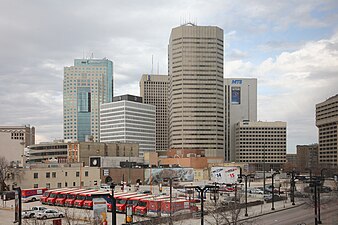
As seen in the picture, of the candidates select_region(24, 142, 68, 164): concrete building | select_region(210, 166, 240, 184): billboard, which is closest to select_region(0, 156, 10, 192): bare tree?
select_region(210, 166, 240, 184): billboard

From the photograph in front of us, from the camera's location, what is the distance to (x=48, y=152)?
568 ft

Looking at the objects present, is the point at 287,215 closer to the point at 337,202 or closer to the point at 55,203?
the point at 337,202

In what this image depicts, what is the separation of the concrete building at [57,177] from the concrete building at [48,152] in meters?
61.4

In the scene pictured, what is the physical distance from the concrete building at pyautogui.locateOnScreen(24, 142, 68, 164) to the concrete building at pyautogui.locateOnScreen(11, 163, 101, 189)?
61406 mm

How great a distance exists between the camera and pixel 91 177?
97875 millimetres

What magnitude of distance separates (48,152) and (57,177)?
3427 inches

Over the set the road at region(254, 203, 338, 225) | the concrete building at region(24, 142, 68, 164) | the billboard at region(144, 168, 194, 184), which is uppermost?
the concrete building at region(24, 142, 68, 164)

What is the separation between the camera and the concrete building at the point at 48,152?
16412cm

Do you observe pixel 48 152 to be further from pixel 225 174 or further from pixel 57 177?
pixel 57 177

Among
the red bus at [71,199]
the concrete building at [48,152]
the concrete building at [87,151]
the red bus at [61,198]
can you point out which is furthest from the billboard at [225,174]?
the concrete building at [48,152]

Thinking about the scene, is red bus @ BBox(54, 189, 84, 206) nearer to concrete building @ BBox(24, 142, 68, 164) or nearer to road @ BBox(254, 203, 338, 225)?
road @ BBox(254, 203, 338, 225)

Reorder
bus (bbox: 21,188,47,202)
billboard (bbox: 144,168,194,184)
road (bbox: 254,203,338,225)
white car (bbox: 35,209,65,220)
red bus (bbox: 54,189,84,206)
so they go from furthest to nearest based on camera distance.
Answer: billboard (bbox: 144,168,194,184) < bus (bbox: 21,188,47,202) < red bus (bbox: 54,189,84,206) < white car (bbox: 35,209,65,220) < road (bbox: 254,203,338,225)

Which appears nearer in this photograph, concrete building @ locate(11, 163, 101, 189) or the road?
the road

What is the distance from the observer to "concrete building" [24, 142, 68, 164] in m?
164
